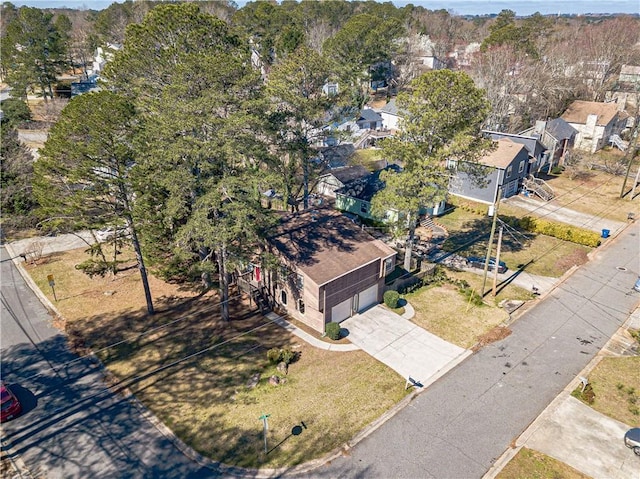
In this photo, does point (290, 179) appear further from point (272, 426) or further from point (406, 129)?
point (272, 426)

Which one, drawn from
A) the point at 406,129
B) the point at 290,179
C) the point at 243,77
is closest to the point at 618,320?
the point at 406,129

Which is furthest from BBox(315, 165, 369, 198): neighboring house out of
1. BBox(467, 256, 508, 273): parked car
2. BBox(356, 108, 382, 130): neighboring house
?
BBox(356, 108, 382, 130): neighboring house

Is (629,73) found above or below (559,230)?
above

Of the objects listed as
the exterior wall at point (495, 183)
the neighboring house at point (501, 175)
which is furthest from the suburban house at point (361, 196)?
the exterior wall at point (495, 183)

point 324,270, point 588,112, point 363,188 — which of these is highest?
point 588,112

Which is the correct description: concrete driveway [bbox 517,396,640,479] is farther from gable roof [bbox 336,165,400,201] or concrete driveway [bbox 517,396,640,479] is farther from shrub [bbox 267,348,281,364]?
gable roof [bbox 336,165,400,201]

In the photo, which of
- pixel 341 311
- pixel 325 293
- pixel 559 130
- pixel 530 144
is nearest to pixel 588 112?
pixel 559 130

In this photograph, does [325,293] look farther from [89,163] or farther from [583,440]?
Answer: [89,163]

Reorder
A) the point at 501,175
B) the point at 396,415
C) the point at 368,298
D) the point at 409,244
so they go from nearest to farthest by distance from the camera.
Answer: the point at 396,415 → the point at 368,298 → the point at 409,244 → the point at 501,175
